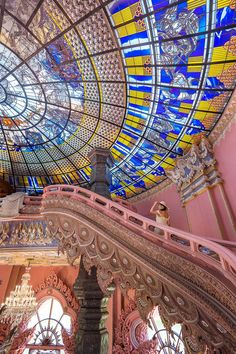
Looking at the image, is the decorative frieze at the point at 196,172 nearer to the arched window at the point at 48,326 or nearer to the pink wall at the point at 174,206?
the pink wall at the point at 174,206

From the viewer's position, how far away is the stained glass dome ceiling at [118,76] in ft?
12.3

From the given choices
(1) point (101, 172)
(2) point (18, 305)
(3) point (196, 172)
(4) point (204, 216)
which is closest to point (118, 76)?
(1) point (101, 172)

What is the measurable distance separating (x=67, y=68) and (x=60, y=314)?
922cm

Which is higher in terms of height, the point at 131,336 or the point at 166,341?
the point at 131,336

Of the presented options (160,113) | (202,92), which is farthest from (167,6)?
(160,113)

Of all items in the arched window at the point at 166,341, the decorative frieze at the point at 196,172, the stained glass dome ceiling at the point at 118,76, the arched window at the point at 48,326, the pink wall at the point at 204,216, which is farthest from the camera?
the arched window at the point at 48,326

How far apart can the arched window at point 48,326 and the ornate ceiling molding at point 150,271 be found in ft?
19.9

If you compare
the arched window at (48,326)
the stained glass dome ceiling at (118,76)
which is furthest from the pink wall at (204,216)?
the arched window at (48,326)

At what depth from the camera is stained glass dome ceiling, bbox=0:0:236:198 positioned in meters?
3.76

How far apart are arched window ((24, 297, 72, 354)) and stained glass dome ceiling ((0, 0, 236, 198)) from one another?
6369 mm

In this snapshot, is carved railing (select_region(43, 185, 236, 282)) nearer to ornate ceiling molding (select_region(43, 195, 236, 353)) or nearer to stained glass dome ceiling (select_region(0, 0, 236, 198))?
ornate ceiling molding (select_region(43, 195, 236, 353))

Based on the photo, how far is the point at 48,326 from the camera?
7.96 meters

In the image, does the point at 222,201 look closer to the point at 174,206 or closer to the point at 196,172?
the point at 196,172

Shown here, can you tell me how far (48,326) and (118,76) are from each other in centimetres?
970
